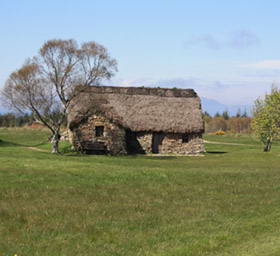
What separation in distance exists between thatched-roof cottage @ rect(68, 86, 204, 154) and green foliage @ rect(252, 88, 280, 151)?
5.29 metres

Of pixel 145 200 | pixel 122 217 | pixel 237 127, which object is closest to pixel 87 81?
pixel 145 200

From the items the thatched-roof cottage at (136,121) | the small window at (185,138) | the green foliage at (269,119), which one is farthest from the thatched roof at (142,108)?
the green foliage at (269,119)

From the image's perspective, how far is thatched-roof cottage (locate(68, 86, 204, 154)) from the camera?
38.7 m

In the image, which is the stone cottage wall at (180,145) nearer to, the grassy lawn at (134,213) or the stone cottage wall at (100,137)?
the stone cottage wall at (100,137)

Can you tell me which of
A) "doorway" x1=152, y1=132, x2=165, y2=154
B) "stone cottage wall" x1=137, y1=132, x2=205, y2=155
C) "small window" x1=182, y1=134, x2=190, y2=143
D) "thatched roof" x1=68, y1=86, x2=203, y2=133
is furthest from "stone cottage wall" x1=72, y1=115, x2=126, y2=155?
"small window" x1=182, y1=134, x2=190, y2=143

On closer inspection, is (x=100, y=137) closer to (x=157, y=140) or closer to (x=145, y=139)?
(x=145, y=139)

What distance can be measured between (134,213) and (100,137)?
86.6ft

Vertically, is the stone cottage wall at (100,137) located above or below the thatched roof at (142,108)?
below

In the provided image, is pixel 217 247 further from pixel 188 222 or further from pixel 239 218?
pixel 239 218

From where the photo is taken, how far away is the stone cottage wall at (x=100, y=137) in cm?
3843

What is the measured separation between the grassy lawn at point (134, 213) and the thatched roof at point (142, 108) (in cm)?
1830

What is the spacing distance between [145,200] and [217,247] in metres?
5.39

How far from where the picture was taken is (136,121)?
41.0m

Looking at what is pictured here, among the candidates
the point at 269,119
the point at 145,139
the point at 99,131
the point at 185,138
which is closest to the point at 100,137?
the point at 99,131
